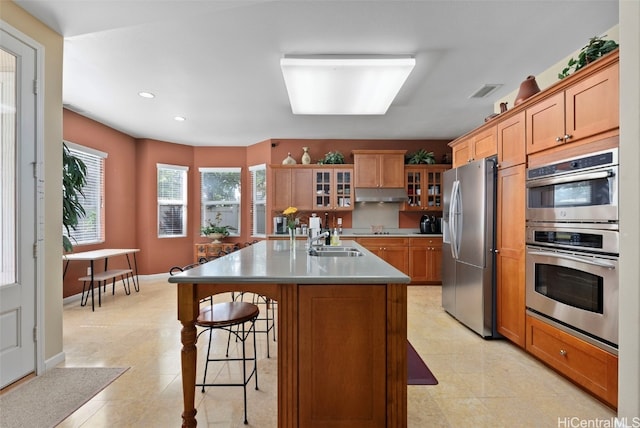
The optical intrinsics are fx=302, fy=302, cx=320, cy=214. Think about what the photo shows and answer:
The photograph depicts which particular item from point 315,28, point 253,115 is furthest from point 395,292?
point 253,115

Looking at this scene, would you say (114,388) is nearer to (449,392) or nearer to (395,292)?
(395,292)

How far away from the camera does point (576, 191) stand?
214 centimetres

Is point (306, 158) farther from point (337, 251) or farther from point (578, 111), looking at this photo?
point (578, 111)

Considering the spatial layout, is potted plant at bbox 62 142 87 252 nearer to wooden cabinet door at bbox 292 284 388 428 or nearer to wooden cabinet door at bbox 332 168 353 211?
wooden cabinet door at bbox 292 284 388 428

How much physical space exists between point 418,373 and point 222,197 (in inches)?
202

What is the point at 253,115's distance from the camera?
4.51 m

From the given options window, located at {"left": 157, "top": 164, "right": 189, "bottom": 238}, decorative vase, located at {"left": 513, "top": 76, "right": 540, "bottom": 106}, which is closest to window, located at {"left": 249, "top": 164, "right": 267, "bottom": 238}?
window, located at {"left": 157, "top": 164, "right": 189, "bottom": 238}

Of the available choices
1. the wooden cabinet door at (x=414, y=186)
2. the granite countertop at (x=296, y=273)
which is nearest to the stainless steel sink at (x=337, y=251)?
the granite countertop at (x=296, y=273)

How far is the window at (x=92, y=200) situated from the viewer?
448 centimetres

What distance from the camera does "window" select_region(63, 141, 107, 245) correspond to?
4477mm

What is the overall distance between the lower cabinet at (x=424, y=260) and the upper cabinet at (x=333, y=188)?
1390mm

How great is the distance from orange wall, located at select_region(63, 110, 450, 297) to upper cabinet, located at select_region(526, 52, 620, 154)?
3.57m

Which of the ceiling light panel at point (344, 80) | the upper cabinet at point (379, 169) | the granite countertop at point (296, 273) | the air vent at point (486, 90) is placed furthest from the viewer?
the upper cabinet at point (379, 169)

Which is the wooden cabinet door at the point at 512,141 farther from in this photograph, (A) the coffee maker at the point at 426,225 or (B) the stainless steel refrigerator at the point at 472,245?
(A) the coffee maker at the point at 426,225
